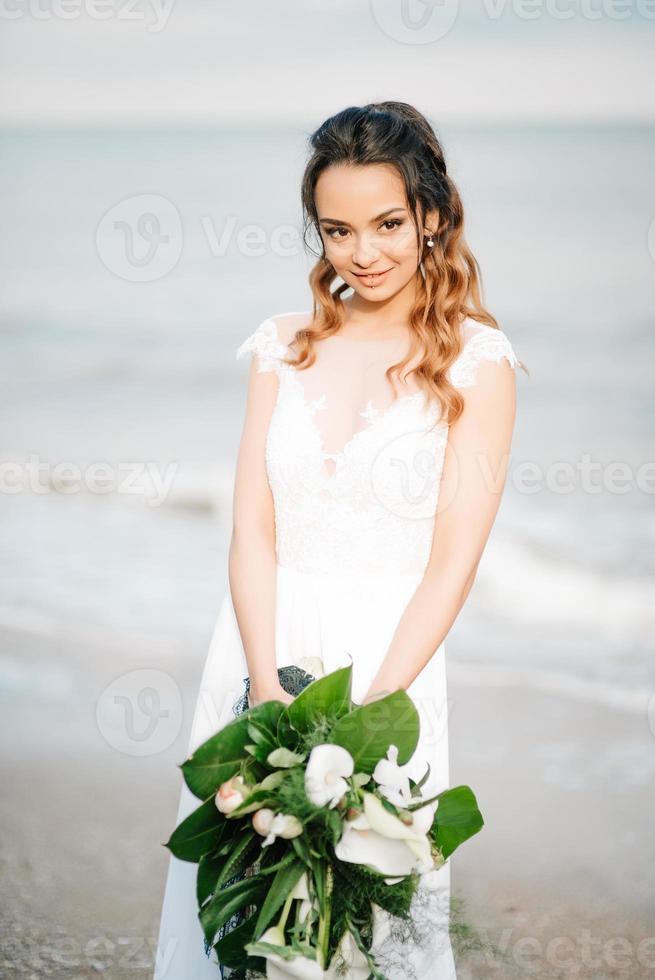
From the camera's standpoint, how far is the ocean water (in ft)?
17.6

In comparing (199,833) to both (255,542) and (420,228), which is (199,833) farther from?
(420,228)

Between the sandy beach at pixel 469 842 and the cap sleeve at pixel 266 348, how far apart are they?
47.8 inches

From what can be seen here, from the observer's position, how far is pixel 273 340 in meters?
2.40

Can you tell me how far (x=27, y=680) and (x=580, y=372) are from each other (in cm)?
341

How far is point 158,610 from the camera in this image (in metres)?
5.41

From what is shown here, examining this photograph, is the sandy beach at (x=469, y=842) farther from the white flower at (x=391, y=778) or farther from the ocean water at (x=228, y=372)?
the white flower at (x=391, y=778)

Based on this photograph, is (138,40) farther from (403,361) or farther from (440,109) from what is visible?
(403,361)

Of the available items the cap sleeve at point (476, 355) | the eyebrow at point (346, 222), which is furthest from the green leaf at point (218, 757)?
the eyebrow at point (346, 222)

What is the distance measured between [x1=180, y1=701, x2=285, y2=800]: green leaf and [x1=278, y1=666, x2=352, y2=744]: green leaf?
0.15 feet

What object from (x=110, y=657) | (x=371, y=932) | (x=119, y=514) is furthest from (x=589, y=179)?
(x=371, y=932)

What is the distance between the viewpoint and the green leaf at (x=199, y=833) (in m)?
1.59

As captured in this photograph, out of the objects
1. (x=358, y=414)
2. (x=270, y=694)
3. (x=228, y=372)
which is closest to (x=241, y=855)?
(x=270, y=694)

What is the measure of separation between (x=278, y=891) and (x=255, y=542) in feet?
2.74

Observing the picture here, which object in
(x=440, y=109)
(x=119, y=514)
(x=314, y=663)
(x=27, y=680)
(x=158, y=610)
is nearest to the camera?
(x=314, y=663)
